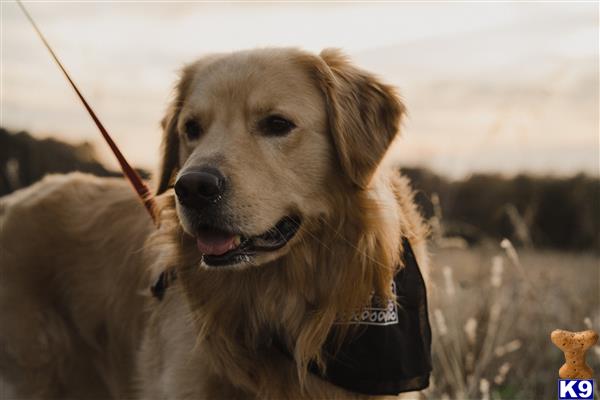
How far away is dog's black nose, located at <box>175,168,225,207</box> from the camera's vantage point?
2.53 m

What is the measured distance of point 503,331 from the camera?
4590 mm

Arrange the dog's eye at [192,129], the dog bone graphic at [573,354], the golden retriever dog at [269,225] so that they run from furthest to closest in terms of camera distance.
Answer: the dog's eye at [192,129] → the golden retriever dog at [269,225] → the dog bone graphic at [573,354]

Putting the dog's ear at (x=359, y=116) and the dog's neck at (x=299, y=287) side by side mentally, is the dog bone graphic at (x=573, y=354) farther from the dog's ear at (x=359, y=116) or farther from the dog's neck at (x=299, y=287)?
the dog's ear at (x=359, y=116)

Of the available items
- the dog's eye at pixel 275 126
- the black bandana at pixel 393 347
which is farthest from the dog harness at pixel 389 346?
the dog's eye at pixel 275 126

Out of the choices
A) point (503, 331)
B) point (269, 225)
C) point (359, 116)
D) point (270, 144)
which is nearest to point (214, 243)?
point (269, 225)

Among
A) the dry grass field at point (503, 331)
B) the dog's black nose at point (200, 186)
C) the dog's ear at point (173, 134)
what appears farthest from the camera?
the dry grass field at point (503, 331)

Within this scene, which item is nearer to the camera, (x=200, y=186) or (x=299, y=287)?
(x=200, y=186)

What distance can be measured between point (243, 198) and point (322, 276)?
0.54m

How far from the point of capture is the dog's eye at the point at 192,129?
10.0ft

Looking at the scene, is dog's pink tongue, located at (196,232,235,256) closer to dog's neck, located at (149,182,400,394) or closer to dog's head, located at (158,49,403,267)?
dog's head, located at (158,49,403,267)

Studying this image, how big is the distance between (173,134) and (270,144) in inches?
30.2

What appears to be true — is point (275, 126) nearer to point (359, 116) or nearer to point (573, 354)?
point (359, 116)

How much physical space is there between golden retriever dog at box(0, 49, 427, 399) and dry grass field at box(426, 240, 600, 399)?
1131mm

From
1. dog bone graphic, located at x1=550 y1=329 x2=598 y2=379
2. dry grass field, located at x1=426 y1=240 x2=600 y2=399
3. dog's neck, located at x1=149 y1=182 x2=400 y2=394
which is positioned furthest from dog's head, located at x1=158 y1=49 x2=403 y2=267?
dry grass field, located at x1=426 y1=240 x2=600 y2=399
